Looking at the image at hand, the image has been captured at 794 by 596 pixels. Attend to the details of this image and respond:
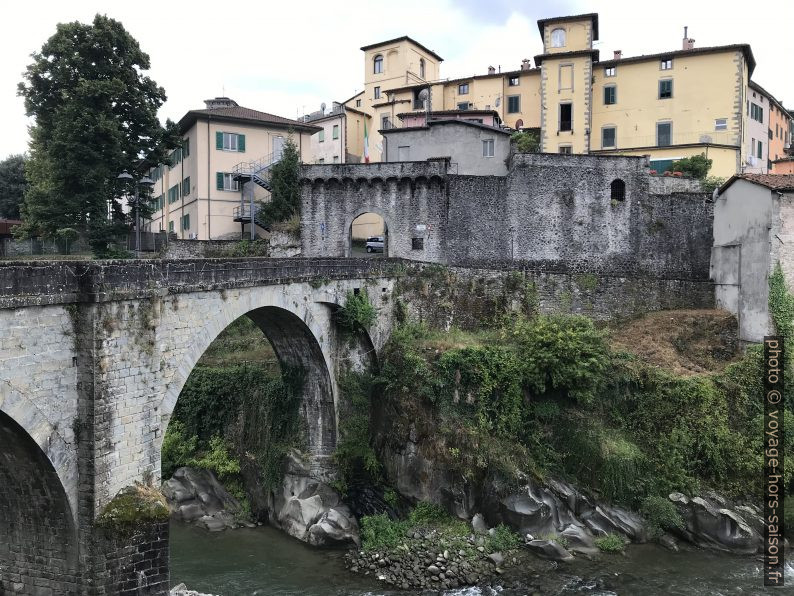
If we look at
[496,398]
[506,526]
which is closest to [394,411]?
[496,398]

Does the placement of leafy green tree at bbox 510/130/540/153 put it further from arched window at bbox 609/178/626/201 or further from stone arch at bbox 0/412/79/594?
stone arch at bbox 0/412/79/594

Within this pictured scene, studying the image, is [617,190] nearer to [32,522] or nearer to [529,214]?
[529,214]

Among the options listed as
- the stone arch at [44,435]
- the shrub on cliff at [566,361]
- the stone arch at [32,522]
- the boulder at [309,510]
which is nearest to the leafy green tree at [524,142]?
the shrub on cliff at [566,361]

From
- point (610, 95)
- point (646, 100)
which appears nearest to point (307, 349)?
point (610, 95)

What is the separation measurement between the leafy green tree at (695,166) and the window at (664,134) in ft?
12.9

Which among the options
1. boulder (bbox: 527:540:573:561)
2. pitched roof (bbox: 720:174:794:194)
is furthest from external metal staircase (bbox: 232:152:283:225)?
boulder (bbox: 527:540:573:561)

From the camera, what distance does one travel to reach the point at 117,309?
43.2 feet

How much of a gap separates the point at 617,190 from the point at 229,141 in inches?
893

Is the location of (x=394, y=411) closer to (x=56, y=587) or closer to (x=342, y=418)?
(x=342, y=418)

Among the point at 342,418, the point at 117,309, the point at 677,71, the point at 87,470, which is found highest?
the point at 677,71

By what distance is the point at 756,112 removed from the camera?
136 feet

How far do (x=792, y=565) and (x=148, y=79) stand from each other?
111 ft

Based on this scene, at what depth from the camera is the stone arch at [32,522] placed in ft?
40.3

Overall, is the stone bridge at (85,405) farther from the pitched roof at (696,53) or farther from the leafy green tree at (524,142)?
the pitched roof at (696,53)
